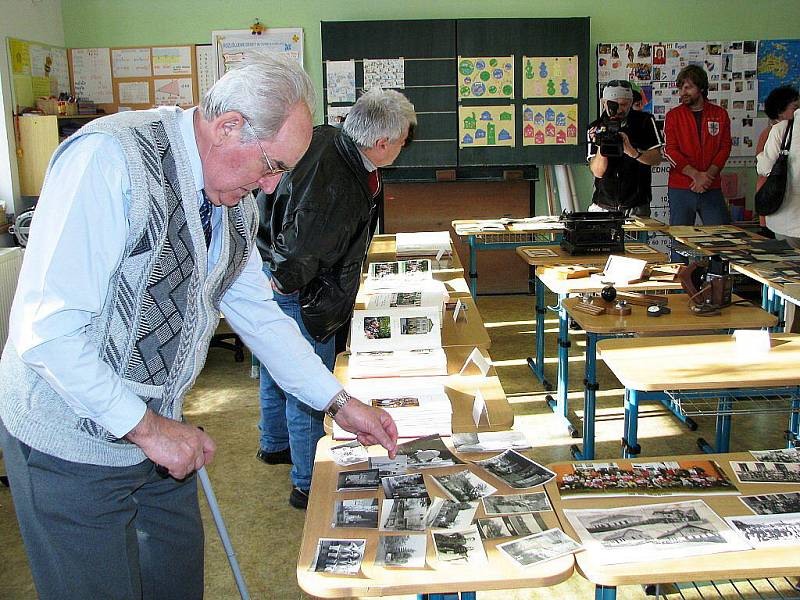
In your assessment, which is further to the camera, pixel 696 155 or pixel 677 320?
pixel 696 155

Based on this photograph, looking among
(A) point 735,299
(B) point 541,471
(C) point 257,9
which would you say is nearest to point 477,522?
(B) point 541,471

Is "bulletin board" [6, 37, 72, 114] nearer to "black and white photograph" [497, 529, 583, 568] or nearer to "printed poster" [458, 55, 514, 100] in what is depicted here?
"printed poster" [458, 55, 514, 100]

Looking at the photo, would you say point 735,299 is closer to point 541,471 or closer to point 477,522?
point 541,471

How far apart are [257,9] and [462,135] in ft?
7.08

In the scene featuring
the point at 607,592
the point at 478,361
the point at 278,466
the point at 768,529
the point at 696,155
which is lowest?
the point at 278,466

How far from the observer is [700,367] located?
117 inches

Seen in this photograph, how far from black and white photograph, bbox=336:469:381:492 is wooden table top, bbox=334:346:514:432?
301 millimetres

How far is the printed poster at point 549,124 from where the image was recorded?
25.7 ft

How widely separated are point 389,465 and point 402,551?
0.45m

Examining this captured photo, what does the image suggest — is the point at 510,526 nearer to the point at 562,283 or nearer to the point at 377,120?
the point at 377,120

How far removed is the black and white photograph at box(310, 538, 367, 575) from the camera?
1.74 metres

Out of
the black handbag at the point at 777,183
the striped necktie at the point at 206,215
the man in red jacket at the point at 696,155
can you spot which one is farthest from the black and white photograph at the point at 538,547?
the man in red jacket at the point at 696,155

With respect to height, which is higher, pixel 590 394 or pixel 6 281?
pixel 6 281

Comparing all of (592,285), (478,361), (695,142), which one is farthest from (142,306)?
(695,142)
